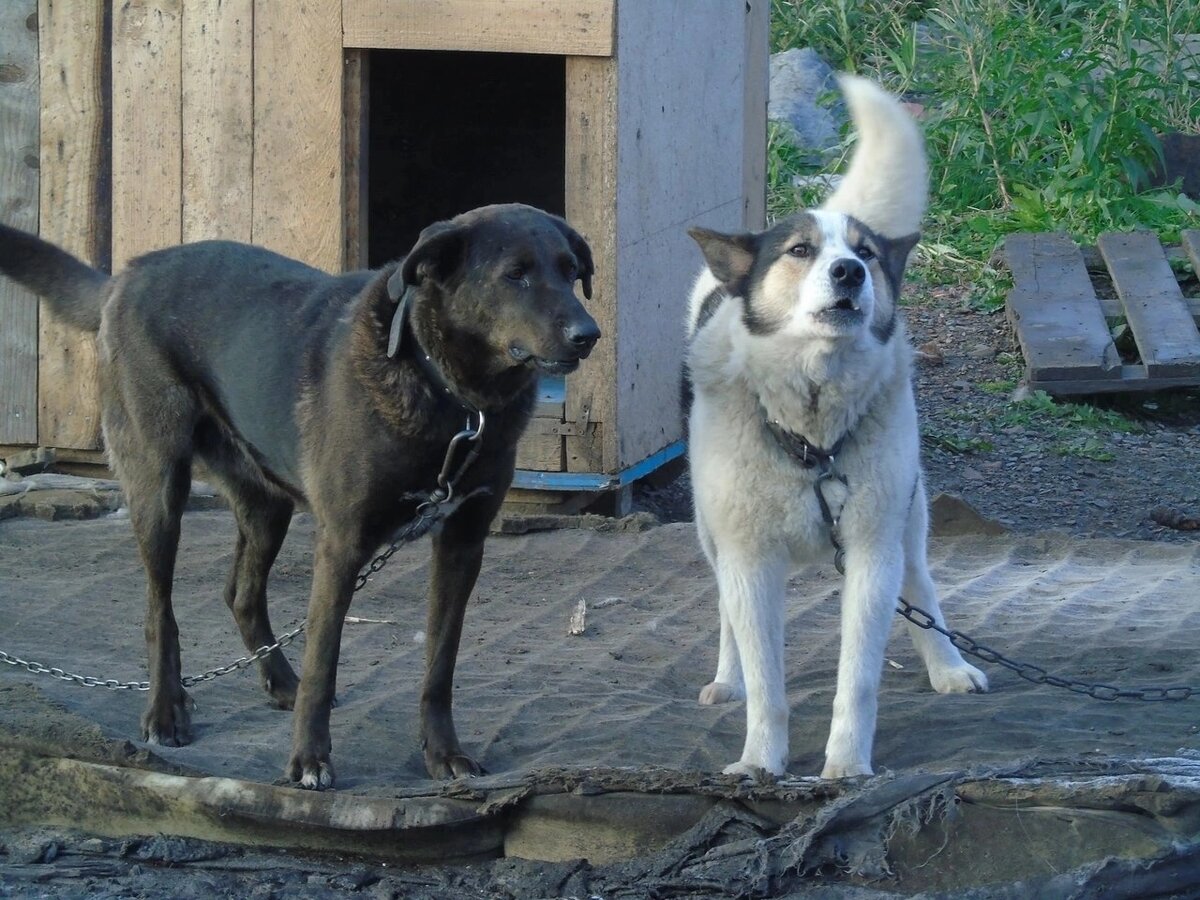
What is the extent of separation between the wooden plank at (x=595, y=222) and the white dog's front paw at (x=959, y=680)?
224 cm

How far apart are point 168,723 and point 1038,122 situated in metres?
8.02

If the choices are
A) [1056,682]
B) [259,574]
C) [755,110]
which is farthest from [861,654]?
[755,110]

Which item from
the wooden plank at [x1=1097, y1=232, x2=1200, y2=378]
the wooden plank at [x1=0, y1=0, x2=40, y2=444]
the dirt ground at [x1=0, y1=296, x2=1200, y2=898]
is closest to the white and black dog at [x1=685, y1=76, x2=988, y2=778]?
the dirt ground at [x1=0, y1=296, x2=1200, y2=898]

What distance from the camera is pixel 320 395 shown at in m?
3.65

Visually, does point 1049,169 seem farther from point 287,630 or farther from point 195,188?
point 287,630

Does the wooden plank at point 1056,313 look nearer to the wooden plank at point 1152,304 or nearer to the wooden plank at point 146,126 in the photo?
the wooden plank at point 1152,304

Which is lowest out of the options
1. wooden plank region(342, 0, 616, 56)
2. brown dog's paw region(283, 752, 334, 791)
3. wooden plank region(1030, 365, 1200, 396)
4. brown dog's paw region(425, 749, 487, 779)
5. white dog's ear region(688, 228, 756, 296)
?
brown dog's paw region(425, 749, 487, 779)

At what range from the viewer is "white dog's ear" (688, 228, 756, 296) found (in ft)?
12.5

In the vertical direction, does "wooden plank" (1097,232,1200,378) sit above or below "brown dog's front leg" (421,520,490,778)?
above

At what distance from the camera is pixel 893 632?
5.04 metres

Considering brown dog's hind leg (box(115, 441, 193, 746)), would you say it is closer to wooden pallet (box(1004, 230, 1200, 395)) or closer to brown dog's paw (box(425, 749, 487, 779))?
brown dog's paw (box(425, 749, 487, 779))

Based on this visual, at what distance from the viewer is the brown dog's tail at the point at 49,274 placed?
14.0 ft

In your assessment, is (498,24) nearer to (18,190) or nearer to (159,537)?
(18,190)

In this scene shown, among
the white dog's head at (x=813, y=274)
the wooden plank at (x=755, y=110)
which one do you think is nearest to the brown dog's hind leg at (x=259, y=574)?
the white dog's head at (x=813, y=274)
